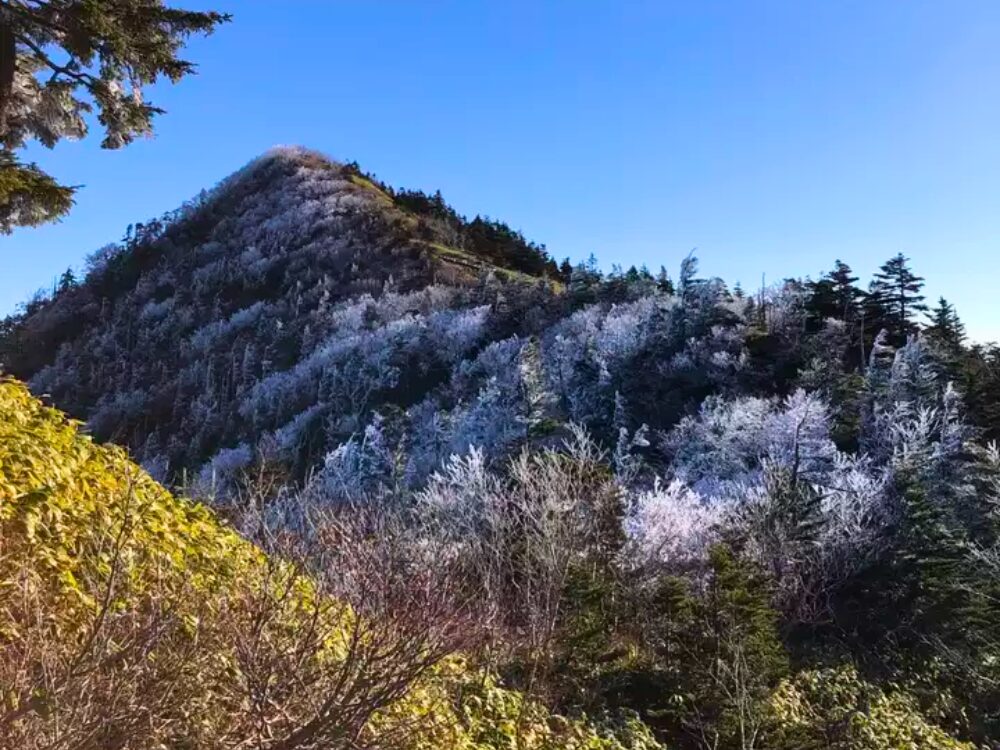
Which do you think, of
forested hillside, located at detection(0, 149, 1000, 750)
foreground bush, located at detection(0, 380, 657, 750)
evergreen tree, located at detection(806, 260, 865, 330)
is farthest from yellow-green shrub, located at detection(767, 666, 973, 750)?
evergreen tree, located at detection(806, 260, 865, 330)

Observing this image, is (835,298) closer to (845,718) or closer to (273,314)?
(845,718)

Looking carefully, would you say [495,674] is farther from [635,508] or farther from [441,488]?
[441,488]

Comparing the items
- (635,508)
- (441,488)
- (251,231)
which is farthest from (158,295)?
(635,508)

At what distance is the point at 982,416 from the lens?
37.3 metres

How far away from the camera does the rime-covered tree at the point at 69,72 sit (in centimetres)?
758

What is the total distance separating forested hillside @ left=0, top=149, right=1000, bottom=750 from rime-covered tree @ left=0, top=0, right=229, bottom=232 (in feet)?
7.37

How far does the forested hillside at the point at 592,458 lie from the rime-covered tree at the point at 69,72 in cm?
225

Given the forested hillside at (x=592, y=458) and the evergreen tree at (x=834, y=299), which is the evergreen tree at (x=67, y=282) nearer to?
the forested hillside at (x=592, y=458)

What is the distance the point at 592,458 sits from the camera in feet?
100

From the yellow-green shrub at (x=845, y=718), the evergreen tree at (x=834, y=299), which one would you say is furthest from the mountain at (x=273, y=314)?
the yellow-green shrub at (x=845, y=718)

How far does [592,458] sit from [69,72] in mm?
25035

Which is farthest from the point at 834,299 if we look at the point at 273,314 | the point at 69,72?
the point at 273,314

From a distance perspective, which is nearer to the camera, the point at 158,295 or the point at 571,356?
the point at 571,356

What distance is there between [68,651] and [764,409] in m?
40.7
